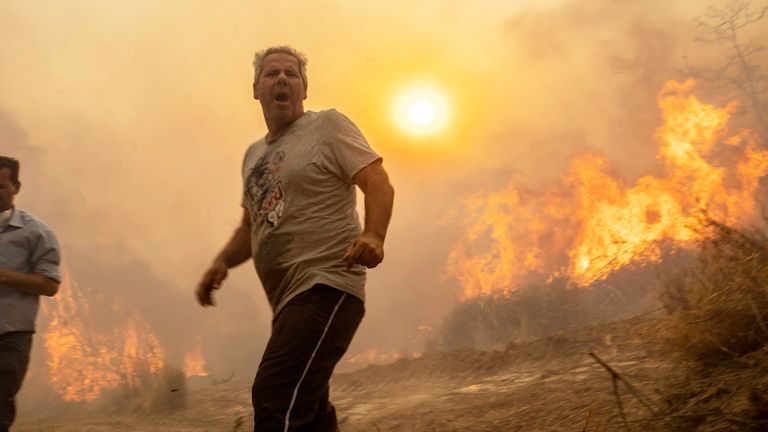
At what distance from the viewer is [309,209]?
6.43 ft

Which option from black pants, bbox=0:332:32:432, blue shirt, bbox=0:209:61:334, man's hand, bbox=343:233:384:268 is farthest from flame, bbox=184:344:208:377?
man's hand, bbox=343:233:384:268

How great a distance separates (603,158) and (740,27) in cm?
807

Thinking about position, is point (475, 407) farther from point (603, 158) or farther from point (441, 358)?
point (603, 158)

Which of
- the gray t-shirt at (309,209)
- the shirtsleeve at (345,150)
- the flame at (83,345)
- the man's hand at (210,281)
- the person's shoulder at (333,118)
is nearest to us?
the gray t-shirt at (309,209)

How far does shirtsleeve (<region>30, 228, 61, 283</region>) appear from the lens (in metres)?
3.01

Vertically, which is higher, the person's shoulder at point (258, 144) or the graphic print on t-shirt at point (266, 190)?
the person's shoulder at point (258, 144)

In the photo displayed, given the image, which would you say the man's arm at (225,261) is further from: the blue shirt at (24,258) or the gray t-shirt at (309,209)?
the blue shirt at (24,258)

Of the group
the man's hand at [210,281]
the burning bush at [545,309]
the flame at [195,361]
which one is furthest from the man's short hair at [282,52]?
the flame at [195,361]

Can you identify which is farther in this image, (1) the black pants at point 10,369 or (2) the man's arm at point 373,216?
(1) the black pants at point 10,369

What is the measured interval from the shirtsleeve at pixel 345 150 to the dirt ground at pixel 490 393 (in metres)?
1.20

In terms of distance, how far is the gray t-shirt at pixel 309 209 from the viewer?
186 centimetres

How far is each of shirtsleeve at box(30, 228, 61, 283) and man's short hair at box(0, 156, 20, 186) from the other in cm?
44

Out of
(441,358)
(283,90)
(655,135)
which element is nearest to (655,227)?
(655,135)

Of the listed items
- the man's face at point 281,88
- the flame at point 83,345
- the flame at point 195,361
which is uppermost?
the man's face at point 281,88
